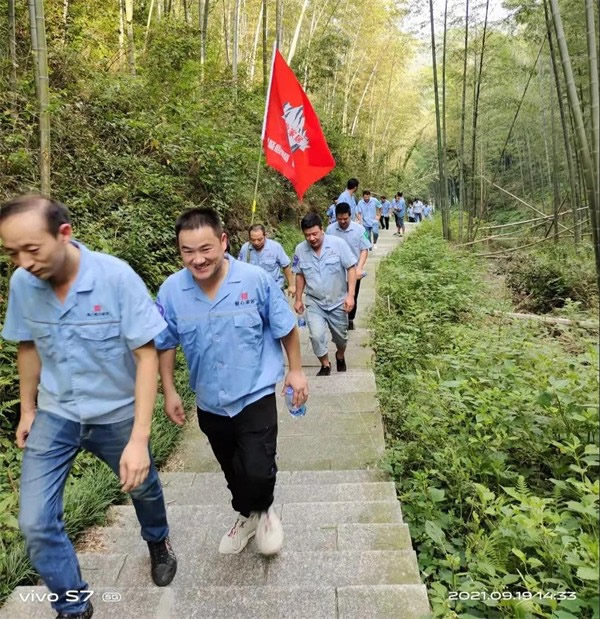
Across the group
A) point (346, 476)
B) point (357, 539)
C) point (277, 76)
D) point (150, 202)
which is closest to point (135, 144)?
point (150, 202)

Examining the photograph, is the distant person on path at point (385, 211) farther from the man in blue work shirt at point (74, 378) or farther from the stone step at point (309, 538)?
the man in blue work shirt at point (74, 378)

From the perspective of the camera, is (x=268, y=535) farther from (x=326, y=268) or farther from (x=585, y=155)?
(x=326, y=268)

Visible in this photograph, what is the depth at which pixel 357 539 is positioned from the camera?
220cm

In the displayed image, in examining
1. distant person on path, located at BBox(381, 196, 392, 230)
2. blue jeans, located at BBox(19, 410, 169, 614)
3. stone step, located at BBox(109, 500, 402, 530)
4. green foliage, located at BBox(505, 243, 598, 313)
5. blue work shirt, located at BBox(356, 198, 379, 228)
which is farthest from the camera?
distant person on path, located at BBox(381, 196, 392, 230)

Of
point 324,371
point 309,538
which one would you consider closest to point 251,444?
point 309,538

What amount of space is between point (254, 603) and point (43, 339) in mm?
1169

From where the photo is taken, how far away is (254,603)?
5.76ft

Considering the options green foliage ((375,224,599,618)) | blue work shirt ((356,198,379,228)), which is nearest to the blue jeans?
green foliage ((375,224,599,618))

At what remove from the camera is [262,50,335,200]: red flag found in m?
4.85

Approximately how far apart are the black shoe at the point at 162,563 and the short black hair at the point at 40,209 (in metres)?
1.30

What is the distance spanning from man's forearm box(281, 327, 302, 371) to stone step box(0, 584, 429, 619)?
0.84 metres

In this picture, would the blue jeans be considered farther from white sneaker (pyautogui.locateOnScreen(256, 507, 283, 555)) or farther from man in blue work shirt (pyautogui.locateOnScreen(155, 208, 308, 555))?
white sneaker (pyautogui.locateOnScreen(256, 507, 283, 555))

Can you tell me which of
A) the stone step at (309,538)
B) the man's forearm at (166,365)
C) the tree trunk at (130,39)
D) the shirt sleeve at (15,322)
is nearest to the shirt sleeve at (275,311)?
the man's forearm at (166,365)

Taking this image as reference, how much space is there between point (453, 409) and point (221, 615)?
1.72m
